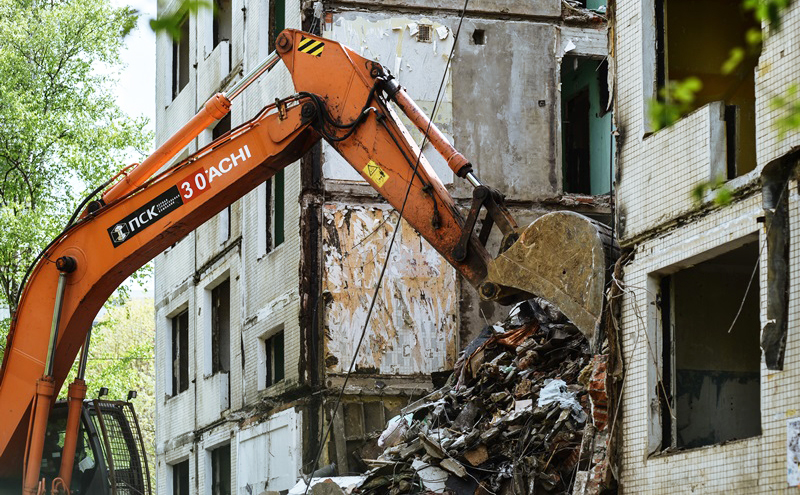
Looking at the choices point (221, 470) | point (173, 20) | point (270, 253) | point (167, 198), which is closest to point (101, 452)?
point (167, 198)

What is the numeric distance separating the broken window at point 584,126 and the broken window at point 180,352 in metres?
8.07

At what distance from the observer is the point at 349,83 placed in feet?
41.1

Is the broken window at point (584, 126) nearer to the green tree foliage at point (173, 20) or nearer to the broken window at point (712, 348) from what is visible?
the broken window at point (712, 348)

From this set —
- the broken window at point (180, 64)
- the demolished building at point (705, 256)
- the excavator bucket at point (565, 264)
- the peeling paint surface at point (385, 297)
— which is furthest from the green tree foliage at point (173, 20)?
the broken window at point (180, 64)

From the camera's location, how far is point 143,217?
13.0 meters

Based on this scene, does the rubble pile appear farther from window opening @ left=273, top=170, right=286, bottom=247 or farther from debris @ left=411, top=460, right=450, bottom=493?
window opening @ left=273, top=170, right=286, bottom=247

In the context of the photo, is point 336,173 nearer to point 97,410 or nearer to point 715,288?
point 97,410

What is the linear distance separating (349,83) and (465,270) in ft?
8.18

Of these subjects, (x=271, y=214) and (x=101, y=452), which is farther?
(x=271, y=214)

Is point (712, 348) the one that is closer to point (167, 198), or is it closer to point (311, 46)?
point (311, 46)

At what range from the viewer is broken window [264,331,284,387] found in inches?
712

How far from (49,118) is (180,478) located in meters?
10.3

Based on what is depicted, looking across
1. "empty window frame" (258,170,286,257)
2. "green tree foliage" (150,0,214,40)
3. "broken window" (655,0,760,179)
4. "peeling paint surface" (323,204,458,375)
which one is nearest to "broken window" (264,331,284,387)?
"empty window frame" (258,170,286,257)

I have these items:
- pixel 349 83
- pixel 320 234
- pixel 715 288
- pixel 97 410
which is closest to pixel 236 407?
pixel 320 234
